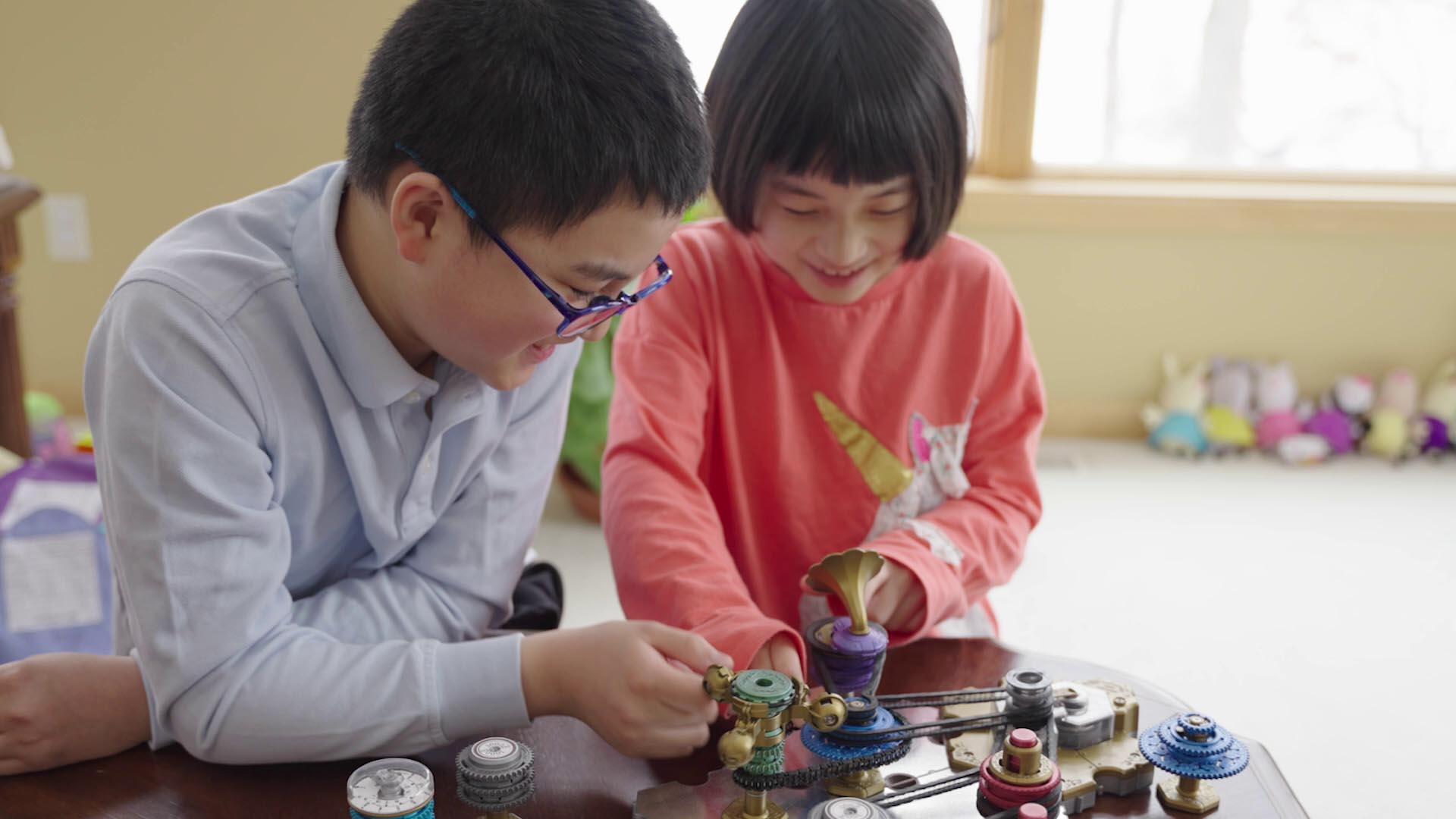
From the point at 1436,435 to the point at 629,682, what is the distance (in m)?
3.02

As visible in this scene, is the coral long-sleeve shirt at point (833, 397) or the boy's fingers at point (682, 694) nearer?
the boy's fingers at point (682, 694)

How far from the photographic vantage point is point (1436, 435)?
3.31 m

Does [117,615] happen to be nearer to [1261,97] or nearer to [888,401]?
[888,401]

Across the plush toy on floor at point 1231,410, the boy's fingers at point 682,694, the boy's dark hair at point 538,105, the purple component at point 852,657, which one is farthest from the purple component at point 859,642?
the plush toy on floor at point 1231,410

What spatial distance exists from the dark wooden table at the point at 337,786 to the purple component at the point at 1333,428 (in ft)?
8.61

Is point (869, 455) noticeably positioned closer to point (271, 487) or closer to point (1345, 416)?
point (271, 487)

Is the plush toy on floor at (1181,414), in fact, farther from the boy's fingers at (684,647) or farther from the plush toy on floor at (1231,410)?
the boy's fingers at (684,647)

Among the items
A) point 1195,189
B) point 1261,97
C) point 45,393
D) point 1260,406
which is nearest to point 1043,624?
point 1260,406

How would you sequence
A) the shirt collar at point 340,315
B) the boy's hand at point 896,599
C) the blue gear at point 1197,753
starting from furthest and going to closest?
the boy's hand at point 896,599 < the shirt collar at point 340,315 < the blue gear at point 1197,753

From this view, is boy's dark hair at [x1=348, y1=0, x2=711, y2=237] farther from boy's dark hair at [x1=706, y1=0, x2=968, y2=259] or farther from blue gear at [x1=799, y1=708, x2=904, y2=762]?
blue gear at [x1=799, y1=708, x2=904, y2=762]

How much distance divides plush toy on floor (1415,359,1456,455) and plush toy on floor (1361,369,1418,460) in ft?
0.09

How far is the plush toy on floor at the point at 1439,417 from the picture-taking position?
331 cm

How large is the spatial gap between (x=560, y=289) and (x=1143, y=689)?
56 cm

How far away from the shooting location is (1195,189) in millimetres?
3393
